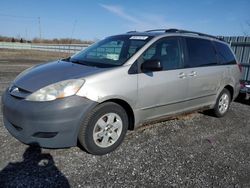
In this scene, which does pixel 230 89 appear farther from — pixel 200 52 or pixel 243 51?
pixel 243 51

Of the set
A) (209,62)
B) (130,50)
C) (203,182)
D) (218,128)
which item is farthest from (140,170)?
(209,62)

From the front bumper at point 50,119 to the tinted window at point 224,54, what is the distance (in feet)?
11.1

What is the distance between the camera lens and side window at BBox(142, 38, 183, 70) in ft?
13.7

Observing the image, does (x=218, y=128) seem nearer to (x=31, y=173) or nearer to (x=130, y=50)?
(x=130, y=50)

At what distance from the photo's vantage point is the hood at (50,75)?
3.37m

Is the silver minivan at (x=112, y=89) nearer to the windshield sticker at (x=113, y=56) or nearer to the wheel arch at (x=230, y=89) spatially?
the windshield sticker at (x=113, y=56)

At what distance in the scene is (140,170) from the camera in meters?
3.29

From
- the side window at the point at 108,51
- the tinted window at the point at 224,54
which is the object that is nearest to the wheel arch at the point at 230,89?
the tinted window at the point at 224,54

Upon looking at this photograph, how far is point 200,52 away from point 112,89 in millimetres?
2355

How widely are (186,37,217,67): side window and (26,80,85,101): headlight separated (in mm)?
2357

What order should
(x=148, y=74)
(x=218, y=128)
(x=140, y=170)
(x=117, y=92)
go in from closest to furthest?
(x=140, y=170) → (x=117, y=92) → (x=148, y=74) → (x=218, y=128)

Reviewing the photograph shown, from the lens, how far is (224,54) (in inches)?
223

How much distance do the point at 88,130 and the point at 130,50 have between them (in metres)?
1.54

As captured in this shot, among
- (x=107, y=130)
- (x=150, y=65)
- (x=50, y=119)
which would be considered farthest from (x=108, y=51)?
(x=50, y=119)
